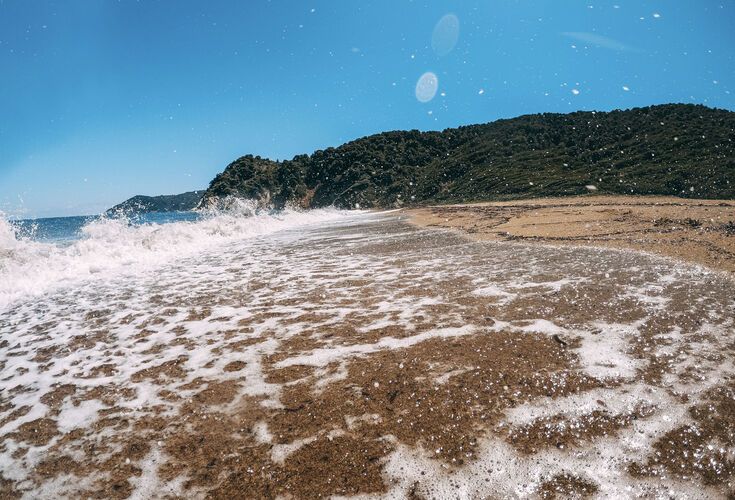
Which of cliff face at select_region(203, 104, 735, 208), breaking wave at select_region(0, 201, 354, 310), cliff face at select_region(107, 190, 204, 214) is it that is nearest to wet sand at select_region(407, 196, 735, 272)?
breaking wave at select_region(0, 201, 354, 310)

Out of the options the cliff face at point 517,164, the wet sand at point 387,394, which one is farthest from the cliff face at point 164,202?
the wet sand at point 387,394

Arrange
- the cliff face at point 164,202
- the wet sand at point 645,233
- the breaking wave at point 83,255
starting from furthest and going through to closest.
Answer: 1. the cliff face at point 164,202
2. the breaking wave at point 83,255
3. the wet sand at point 645,233

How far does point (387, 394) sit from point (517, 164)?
5661cm

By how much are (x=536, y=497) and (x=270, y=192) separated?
103m

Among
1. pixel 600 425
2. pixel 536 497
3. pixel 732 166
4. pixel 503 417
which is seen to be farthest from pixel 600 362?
pixel 732 166

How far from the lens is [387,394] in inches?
114

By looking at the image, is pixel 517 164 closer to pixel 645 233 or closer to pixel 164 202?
pixel 645 233

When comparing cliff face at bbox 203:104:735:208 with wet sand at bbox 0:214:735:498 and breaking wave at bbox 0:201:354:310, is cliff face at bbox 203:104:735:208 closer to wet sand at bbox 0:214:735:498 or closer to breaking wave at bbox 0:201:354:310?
wet sand at bbox 0:214:735:498

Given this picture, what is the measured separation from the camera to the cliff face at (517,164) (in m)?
34.4

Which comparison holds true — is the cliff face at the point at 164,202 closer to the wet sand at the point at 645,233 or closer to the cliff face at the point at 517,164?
the cliff face at the point at 517,164

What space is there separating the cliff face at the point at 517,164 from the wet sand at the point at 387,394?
28.3 m

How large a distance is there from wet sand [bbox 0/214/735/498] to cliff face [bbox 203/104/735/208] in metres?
28.3

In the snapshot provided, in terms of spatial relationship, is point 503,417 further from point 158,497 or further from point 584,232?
point 584,232

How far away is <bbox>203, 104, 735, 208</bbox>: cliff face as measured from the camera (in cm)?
3443
